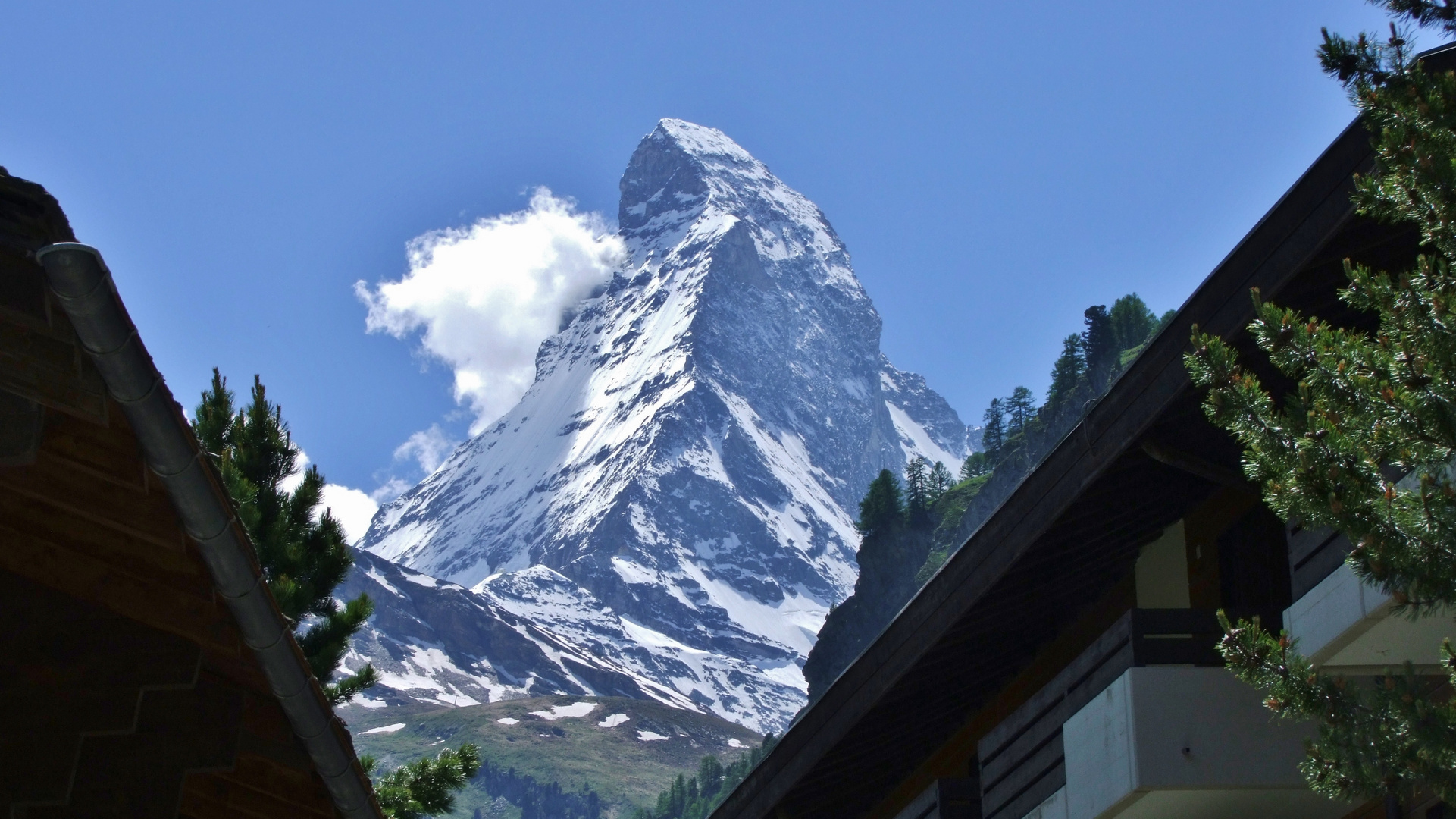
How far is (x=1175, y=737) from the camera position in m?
8.13

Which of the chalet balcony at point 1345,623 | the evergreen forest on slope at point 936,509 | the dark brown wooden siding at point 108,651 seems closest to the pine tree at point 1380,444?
the chalet balcony at point 1345,623

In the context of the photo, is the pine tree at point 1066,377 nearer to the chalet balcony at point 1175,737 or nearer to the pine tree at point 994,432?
the pine tree at point 994,432

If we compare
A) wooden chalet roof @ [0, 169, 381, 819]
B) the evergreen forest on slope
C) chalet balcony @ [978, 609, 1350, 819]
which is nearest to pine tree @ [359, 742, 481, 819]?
chalet balcony @ [978, 609, 1350, 819]

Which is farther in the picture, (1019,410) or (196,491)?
(1019,410)

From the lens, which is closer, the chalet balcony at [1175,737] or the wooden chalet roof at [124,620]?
the wooden chalet roof at [124,620]

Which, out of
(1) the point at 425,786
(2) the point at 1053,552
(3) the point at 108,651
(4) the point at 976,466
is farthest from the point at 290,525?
(4) the point at 976,466

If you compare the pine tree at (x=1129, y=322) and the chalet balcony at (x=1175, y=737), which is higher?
the pine tree at (x=1129, y=322)

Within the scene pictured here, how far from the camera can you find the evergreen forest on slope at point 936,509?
137 meters

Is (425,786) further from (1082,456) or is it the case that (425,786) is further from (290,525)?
(1082,456)

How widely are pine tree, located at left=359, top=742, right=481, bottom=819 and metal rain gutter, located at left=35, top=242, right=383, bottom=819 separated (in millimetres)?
13197

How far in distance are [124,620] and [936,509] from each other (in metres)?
152

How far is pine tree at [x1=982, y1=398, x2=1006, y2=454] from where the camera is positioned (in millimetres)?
163375

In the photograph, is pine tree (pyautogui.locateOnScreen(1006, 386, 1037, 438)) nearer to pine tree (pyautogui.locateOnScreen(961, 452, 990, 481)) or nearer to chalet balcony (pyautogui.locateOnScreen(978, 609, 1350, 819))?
pine tree (pyautogui.locateOnScreen(961, 452, 990, 481))

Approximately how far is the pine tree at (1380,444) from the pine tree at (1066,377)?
133543mm
